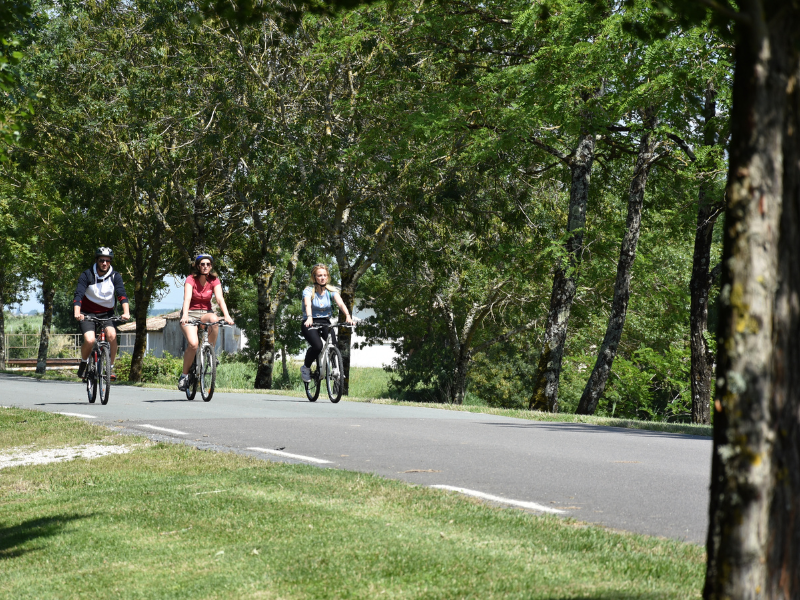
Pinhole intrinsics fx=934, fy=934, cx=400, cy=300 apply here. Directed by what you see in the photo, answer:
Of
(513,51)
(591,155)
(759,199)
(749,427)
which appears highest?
(513,51)

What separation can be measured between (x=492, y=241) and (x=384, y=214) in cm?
315

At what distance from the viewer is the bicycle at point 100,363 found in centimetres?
1412

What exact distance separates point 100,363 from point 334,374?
3687 millimetres

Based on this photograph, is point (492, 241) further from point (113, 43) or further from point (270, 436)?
point (270, 436)

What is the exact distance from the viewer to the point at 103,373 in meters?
14.6

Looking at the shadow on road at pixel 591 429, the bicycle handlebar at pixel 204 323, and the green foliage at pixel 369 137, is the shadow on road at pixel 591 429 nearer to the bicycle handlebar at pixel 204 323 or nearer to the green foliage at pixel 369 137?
the bicycle handlebar at pixel 204 323

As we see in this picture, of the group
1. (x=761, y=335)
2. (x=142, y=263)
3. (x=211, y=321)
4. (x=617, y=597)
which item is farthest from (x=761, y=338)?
(x=142, y=263)

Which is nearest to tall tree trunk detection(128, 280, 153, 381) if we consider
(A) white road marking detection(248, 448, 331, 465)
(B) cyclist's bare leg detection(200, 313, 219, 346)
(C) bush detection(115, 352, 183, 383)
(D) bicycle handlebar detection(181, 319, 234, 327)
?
(C) bush detection(115, 352, 183, 383)

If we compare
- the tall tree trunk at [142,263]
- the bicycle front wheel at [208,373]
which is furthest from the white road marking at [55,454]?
the tall tree trunk at [142,263]

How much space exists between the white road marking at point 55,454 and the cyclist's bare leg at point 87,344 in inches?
162

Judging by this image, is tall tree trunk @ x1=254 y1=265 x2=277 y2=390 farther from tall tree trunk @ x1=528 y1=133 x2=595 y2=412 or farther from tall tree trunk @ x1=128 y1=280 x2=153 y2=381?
tall tree trunk @ x1=528 y1=133 x2=595 y2=412

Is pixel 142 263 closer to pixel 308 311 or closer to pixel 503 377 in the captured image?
pixel 503 377

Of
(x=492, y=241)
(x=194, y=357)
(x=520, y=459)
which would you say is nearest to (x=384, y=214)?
(x=492, y=241)

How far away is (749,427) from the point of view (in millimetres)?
2588
